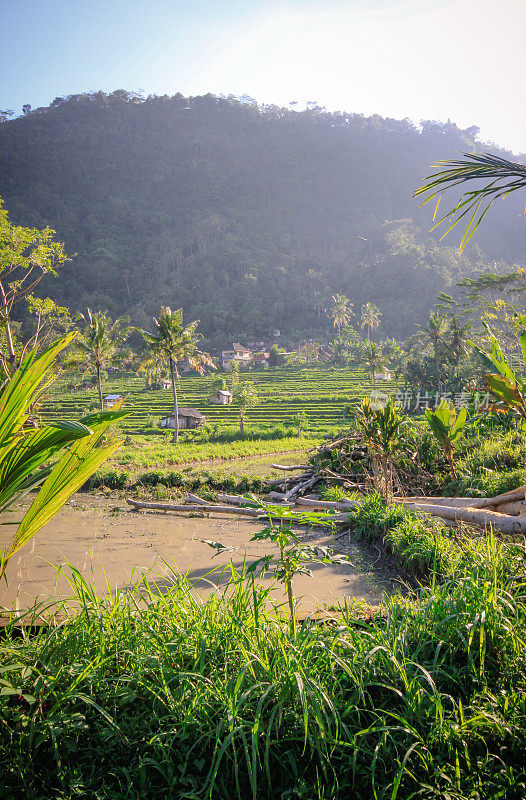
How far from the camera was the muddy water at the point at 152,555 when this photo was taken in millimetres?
5047

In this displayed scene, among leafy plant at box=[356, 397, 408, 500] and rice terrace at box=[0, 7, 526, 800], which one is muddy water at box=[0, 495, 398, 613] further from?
leafy plant at box=[356, 397, 408, 500]

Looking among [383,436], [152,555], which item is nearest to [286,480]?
[383,436]

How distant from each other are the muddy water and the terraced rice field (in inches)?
715

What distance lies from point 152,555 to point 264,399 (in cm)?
3337

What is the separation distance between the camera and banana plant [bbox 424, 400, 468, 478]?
29.1ft

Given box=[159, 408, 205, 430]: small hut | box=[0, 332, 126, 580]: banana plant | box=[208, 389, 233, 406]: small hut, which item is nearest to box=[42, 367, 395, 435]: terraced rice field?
box=[208, 389, 233, 406]: small hut

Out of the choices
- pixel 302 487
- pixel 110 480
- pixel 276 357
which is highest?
pixel 276 357

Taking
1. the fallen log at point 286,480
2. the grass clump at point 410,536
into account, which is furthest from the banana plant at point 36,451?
the fallen log at point 286,480

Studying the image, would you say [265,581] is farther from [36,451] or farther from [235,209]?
[235,209]

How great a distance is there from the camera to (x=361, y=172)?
141750 mm

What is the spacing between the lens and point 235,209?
133 meters

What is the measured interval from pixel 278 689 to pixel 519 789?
0.93 meters

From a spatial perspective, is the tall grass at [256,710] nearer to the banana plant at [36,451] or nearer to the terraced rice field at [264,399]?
the banana plant at [36,451]

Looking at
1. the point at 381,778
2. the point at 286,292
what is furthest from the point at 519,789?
the point at 286,292
